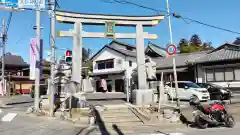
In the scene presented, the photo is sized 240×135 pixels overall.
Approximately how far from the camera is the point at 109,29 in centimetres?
1595

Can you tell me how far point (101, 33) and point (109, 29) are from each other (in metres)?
0.60

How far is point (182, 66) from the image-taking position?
96.1 ft

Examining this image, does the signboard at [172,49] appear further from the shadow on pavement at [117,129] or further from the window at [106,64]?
the window at [106,64]

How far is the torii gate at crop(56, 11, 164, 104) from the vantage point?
48.6 ft

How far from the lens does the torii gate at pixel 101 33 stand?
1483cm

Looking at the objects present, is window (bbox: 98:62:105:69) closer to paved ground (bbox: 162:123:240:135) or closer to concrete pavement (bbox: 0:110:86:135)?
concrete pavement (bbox: 0:110:86:135)

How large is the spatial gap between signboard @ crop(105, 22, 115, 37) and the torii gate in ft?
0.60

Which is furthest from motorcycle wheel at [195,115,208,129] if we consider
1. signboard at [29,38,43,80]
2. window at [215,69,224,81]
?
window at [215,69,224,81]

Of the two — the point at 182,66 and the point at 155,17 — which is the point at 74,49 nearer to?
the point at 155,17

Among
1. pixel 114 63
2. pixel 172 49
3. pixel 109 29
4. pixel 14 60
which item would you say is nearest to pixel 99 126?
pixel 172 49

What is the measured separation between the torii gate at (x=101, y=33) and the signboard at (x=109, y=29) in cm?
18

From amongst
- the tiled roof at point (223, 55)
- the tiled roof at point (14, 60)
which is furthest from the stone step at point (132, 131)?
Answer: the tiled roof at point (14, 60)

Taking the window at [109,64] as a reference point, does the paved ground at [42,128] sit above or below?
below

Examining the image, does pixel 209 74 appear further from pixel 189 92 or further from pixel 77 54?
pixel 77 54
